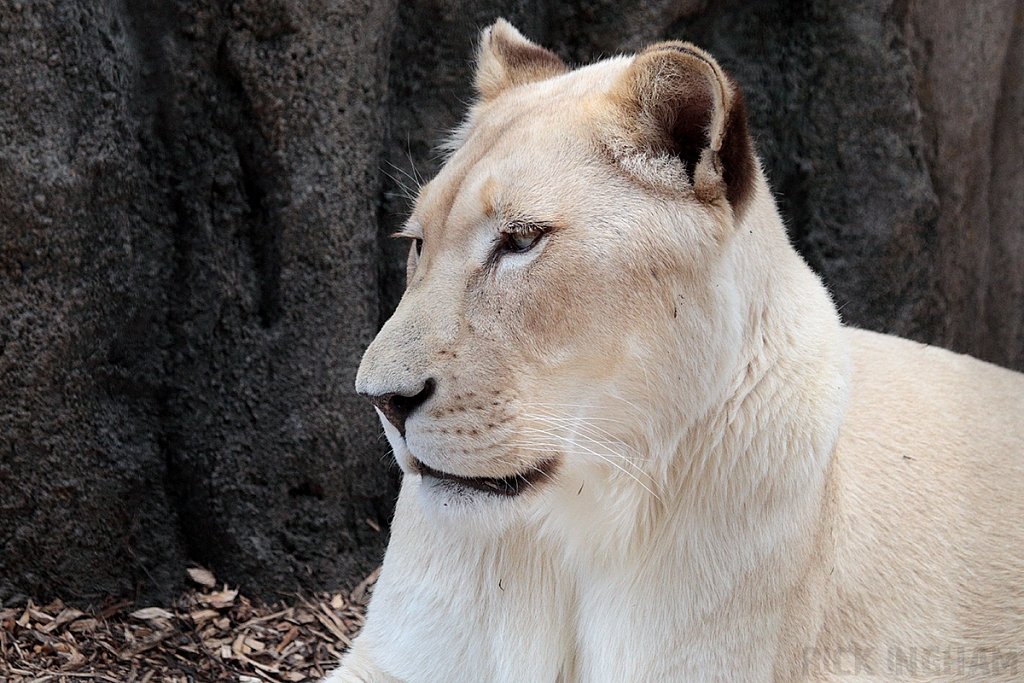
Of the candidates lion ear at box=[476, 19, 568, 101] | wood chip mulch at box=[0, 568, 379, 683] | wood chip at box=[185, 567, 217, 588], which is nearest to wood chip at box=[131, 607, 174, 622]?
wood chip mulch at box=[0, 568, 379, 683]

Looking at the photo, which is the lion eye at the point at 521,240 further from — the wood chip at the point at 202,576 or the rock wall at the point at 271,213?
the wood chip at the point at 202,576

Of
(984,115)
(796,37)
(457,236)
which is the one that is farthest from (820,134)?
(457,236)

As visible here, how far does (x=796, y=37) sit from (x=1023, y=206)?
54.4 inches

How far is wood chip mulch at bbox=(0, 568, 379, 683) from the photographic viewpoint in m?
3.28

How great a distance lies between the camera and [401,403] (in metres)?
2.13

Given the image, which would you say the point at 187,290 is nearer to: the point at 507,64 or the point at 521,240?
the point at 507,64

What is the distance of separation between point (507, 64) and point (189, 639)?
2.26 m

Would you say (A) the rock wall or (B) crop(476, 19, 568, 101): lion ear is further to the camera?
(A) the rock wall

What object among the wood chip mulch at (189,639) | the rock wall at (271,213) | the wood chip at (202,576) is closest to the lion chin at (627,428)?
the wood chip mulch at (189,639)

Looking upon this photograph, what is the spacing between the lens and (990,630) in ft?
9.70

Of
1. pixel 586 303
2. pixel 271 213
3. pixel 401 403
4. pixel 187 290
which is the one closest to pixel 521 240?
pixel 586 303

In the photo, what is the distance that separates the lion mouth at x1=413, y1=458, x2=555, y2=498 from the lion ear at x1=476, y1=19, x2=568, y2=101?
116 cm

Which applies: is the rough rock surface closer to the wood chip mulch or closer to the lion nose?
the wood chip mulch

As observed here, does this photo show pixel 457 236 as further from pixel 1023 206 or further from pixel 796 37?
pixel 1023 206
